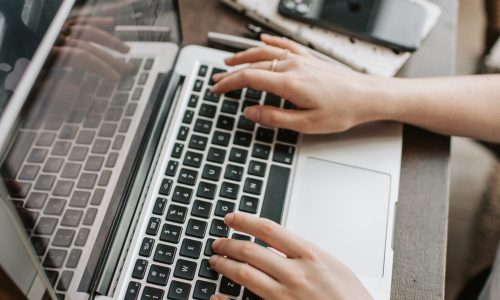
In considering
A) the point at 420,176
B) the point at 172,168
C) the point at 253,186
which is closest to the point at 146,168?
the point at 172,168

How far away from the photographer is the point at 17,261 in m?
0.37

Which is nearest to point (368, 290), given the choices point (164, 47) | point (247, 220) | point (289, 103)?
point (247, 220)

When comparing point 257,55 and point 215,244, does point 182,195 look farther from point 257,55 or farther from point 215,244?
point 257,55

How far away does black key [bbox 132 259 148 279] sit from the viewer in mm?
503

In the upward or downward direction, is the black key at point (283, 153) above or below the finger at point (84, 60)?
below

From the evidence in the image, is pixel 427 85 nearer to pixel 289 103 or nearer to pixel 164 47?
pixel 289 103

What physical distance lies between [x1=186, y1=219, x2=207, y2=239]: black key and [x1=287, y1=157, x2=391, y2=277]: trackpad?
100 mm

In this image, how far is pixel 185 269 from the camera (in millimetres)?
507

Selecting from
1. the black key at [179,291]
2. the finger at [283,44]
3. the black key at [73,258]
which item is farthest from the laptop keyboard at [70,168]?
the finger at [283,44]

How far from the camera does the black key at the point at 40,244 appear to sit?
1.32 ft

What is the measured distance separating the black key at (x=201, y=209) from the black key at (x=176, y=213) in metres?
0.01

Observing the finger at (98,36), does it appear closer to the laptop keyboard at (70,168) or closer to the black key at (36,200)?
the laptop keyboard at (70,168)

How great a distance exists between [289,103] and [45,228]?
1.14ft

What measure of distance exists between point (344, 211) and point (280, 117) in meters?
0.14
